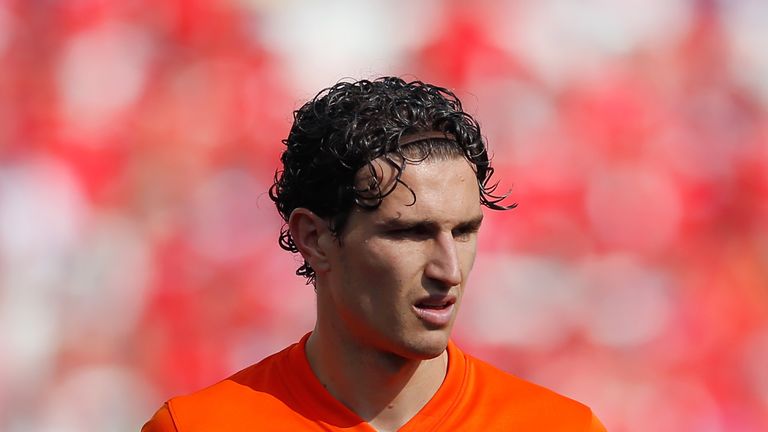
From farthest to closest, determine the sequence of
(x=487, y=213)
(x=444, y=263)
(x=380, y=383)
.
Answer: (x=487, y=213), (x=380, y=383), (x=444, y=263)

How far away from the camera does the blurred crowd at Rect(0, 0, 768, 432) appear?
14.6ft

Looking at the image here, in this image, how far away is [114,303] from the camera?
4.46 meters

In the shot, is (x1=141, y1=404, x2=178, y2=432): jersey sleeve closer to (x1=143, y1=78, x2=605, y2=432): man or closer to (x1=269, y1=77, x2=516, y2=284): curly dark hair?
(x1=143, y1=78, x2=605, y2=432): man

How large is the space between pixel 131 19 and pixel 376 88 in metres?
2.24

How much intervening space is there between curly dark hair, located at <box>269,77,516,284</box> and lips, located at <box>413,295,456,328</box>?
0.62ft

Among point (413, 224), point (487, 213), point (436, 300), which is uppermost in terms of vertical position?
point (487, 213)

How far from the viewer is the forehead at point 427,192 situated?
2.38 meters

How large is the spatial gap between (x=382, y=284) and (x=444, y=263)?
0.13m

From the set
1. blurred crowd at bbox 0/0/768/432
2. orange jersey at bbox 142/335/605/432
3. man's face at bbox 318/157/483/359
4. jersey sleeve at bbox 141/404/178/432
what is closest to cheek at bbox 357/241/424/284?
man's face at bbox 318/157/483/359

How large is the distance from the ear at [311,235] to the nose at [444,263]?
0.25 metres

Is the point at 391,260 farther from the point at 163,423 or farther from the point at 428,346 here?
the point at 163,423

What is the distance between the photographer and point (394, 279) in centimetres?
239

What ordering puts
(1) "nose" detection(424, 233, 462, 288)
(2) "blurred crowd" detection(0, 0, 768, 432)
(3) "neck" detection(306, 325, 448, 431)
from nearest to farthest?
1. (1) "nose" detection(424, 233, 462, 288)
2. (3) "neck" detection(306, 325, 448, 431)
3. (2) "blurred crowd" detection(0, 0, 768, 432)

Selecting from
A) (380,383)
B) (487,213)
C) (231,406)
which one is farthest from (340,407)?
(487,213)
